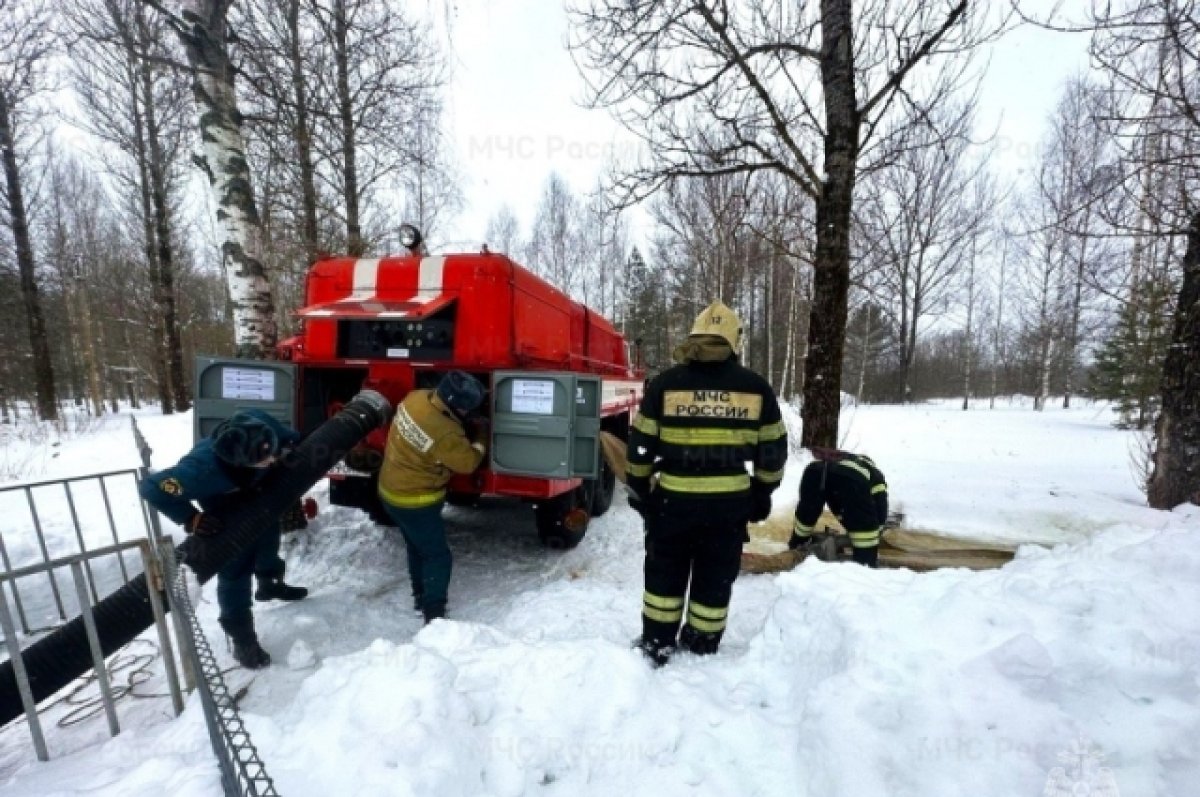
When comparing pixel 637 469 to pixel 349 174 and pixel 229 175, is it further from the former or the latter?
pixel 349 174

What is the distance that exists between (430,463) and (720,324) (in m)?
1.95

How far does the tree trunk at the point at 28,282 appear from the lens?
12.2 meters

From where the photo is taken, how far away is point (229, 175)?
4.60 metres

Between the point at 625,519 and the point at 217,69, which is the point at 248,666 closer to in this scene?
the point at 625,519

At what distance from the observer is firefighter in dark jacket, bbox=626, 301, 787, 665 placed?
258cm

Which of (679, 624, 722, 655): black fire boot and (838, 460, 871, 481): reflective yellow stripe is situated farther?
(838, 460, 871, 481): reflective yellow stripe

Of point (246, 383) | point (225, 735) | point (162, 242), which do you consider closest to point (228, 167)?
point (246, 383)

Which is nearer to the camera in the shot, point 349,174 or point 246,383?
point 246,383

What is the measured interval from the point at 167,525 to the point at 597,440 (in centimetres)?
483

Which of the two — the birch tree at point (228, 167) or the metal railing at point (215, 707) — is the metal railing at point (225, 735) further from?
the birch tree at point (228, 167)

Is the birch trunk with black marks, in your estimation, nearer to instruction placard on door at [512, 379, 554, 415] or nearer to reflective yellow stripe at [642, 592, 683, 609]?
instruction placard on door at [512, 379, 554, 415]

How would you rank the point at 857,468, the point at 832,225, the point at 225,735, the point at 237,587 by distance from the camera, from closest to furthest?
the point at 225,735 < the point at 237,587 < the point at 857,468 < the point at 832,225

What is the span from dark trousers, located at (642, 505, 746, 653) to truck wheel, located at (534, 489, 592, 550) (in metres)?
1.55

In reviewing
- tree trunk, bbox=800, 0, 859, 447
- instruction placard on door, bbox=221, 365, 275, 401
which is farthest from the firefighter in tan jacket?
tree trunk, bbox=800, 0, 859, 447
